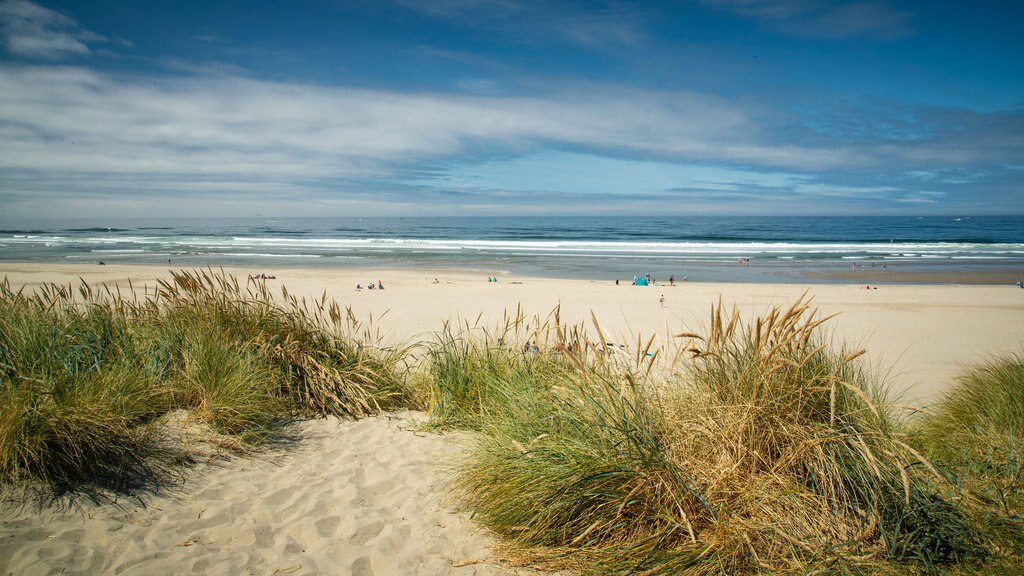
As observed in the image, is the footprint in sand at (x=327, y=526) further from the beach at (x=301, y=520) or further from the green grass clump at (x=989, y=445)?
the green grass clump at (x=989, y=445)

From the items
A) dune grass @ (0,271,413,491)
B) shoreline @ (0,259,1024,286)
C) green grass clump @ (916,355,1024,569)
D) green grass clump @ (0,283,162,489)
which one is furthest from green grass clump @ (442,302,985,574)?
shoreline @ (0,259,1024,286)

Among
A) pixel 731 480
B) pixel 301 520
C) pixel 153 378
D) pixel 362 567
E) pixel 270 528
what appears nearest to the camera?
pixel 731 480

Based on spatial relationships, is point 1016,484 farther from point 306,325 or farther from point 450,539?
point 306,325

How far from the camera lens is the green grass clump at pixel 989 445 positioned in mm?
2852

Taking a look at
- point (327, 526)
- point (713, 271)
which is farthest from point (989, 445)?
point (713, 271)

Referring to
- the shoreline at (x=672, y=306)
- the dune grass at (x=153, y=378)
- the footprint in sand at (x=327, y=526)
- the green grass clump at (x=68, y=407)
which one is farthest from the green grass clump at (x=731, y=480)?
the shoreline at (x=672, y=306)

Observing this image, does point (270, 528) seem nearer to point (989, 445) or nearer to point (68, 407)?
point (68, 407)

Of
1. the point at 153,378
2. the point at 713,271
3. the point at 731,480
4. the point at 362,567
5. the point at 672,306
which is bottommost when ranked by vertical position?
the point at 362,567

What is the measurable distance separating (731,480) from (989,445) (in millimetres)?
2108

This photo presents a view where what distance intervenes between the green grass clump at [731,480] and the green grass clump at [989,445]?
0.17 metres

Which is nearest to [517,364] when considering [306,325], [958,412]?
[306,325]

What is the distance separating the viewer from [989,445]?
12.3 ft

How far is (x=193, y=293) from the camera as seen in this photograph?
19.2 ft

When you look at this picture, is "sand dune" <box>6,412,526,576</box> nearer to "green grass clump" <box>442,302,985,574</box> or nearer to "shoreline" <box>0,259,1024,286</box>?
"green grass clump" <box>442,302,985,574</box>
